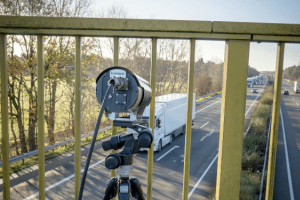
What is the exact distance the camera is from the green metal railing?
1270 mm

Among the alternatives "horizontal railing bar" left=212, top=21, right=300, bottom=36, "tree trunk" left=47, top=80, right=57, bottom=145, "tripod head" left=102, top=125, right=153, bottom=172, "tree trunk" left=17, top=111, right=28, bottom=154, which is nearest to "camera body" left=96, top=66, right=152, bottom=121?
"tripod head" left=102, top=125, right=153, bottom=172

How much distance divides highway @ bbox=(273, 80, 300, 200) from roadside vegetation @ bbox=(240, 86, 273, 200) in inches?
40.6

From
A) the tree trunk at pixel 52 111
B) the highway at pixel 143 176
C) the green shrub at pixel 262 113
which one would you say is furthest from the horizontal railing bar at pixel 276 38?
the green shrub at pixel 262 113

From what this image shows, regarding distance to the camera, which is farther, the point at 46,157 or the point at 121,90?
the point at 46,157

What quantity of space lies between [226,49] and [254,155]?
9.97 m

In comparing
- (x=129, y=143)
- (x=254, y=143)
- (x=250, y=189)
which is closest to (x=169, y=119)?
(x=254, y=143)

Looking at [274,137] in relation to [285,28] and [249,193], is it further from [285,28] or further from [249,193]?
[249,193]

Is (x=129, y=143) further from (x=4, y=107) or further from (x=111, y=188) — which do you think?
(x=4, y=107)

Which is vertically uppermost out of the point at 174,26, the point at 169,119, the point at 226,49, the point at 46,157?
the point at 174,26

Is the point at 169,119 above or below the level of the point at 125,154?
below

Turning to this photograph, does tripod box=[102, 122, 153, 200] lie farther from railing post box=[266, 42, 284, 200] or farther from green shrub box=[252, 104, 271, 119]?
green shrub box=[252, 104, 271, 119]

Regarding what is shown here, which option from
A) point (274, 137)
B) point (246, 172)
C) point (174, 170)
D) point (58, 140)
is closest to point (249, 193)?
point (246, 172)

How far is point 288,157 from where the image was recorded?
575 inches

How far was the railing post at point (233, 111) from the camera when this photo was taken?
129 cm
